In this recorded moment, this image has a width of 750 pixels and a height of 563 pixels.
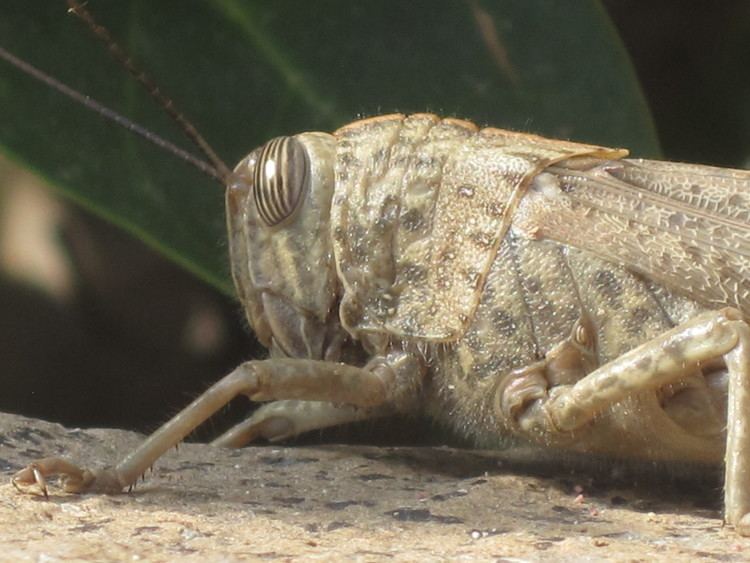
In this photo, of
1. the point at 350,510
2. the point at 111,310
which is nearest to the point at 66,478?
the point at 350,510

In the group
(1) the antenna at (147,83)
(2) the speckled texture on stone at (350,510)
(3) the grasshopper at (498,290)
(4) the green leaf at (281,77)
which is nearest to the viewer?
(2) the speckled texture on stone at (350,510)

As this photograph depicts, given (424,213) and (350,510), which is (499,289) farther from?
(350,510)

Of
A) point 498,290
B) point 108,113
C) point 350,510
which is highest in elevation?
point 108,113

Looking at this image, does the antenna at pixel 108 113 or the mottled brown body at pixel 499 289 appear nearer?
the mottled brown body at pixel 499 289

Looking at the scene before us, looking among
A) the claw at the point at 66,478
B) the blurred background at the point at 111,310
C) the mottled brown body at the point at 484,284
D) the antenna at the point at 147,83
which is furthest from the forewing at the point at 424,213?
the blurred background at the point at 111,310

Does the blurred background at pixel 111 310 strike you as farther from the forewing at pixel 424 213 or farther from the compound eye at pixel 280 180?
the forewing at pixel 424 213

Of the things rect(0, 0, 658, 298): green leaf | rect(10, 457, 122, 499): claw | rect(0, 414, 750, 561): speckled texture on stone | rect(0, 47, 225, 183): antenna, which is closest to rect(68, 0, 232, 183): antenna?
rect(0, 47, 225, 183): antenna

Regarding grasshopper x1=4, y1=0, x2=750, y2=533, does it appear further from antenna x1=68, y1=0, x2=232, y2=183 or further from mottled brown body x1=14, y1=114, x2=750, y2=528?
antenna x1=68, y1=0, x2=232, y2=183

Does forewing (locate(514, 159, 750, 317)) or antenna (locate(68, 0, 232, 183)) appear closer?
forewing (locate(514, 159, 750, 317))

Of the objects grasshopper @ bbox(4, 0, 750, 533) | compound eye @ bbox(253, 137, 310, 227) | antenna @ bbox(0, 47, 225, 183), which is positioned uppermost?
antenna @ bbox(0, 47, 225, 183)
